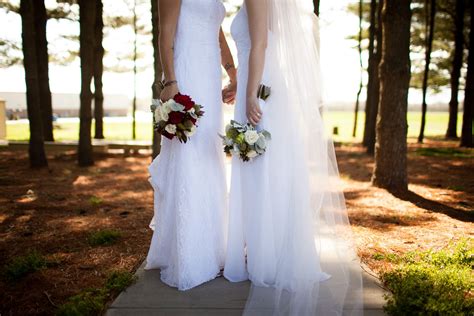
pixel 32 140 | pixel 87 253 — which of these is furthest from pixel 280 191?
pixel 32 140

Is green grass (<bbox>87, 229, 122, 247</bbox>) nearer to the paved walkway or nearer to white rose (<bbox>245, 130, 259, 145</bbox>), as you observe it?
the paved walkway

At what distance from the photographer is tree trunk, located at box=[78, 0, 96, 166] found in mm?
10297

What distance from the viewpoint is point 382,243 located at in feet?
15.8

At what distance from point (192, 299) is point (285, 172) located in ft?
4.19

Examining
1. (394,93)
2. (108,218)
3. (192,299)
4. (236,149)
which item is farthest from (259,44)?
(394,93)

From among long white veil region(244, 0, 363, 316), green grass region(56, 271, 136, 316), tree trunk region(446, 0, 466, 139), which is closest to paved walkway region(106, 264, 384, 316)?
green grass region(56, 271, 136, 316)

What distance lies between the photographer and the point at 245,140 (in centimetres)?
335

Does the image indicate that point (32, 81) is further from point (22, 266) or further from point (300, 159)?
point (300, 159)

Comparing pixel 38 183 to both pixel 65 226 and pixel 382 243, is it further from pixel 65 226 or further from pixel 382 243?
pixel 382 243

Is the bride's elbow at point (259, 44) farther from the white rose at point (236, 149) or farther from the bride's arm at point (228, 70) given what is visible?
the white rose at point (236, 149)

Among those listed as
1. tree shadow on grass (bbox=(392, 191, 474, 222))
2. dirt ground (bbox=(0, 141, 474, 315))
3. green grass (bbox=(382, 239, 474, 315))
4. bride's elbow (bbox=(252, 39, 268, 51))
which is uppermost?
bride's elbow (bbox=(252, 39, 268, 51))

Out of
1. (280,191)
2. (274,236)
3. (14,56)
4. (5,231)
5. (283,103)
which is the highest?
(14,56)

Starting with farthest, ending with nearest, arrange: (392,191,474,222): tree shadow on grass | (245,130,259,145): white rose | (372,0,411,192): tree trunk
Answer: (372,0,411,192): tree trunk, (392,191,474,222): tree shadow on grass, (245,130,259,145): white rose

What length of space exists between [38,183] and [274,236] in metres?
6.89
